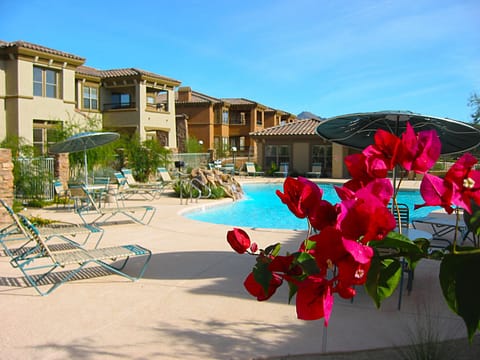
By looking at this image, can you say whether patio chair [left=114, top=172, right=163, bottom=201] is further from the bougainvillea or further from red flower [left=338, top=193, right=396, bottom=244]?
red flower [left=338, top=193, right=396, bottom=244]

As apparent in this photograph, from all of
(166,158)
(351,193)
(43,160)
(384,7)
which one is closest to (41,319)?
(351,193)

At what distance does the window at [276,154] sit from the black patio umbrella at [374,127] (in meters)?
24.6

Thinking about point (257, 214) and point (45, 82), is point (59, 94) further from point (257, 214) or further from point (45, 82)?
point (257, 214)

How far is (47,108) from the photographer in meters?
24.6

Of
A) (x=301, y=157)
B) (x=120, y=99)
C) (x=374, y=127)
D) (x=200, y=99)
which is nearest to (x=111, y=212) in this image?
(x=374, y=127)

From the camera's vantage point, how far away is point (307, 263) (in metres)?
1.05

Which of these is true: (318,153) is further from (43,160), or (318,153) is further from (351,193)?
(351,193)

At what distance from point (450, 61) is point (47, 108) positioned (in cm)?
2072

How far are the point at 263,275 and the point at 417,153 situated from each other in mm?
486

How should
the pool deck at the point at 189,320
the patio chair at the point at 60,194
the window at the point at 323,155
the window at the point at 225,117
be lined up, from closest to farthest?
the pool deck at the point at 189,320 < the patio chair at the point at 60,194 < the window at the point at 323,155 < the window at the point at 225,117

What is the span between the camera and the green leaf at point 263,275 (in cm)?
112

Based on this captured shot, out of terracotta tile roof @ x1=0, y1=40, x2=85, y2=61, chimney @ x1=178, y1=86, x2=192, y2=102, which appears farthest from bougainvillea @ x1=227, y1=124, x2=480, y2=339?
chimney @ x1=178, y1=86, x2=192, y2=102

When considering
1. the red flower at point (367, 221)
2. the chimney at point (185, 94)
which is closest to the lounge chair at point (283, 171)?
the chimney at point (185, 94)

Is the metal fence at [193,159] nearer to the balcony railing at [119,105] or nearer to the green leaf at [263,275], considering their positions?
the balcony railing at [119,105]
